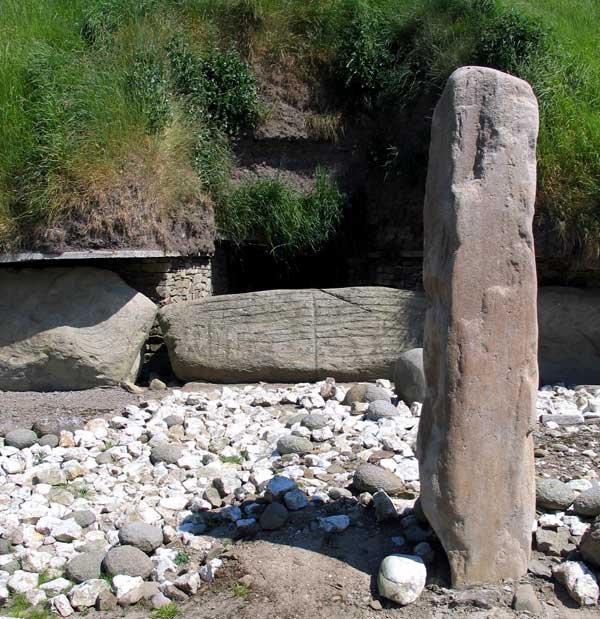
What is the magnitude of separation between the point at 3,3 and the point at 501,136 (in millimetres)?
7350

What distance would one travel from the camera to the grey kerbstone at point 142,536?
3.31 metres

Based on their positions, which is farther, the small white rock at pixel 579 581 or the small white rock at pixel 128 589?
the small white rock at pixel 128 589

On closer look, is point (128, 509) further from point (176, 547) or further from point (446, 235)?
point (446, 235)

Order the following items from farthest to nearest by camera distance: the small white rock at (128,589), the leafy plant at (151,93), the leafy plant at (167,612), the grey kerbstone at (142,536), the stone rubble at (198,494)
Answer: the leafy plant at (151,93)
the grey kerbstone at (142,536)
the stone rubble at (198,494)
the small white rock at (128,589)
the leafy plant at (167,612)

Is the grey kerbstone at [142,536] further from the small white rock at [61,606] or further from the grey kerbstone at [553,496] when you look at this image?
the grey kerbstone at [553,496]

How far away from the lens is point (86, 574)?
314cm

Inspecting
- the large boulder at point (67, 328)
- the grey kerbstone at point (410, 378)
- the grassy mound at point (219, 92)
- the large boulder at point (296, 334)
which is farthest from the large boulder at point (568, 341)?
the large boulder at point (67, 328)

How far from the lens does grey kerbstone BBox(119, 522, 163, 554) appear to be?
331cm

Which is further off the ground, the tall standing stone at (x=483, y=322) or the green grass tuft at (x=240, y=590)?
the tall standing stone at (x=483, y=322)

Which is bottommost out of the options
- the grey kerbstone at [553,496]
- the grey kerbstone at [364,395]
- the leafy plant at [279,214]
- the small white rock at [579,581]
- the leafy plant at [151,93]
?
the grey kerbstone at [364,395]

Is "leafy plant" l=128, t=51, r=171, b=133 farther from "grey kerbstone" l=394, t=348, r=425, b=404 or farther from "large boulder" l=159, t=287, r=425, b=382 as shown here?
"grey kerbstone" l=394, t=348, r=425, b=404

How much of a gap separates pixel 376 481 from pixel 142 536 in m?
1.14

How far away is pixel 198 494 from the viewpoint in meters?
3.81

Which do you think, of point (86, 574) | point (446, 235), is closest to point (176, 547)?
point (86, 574)
